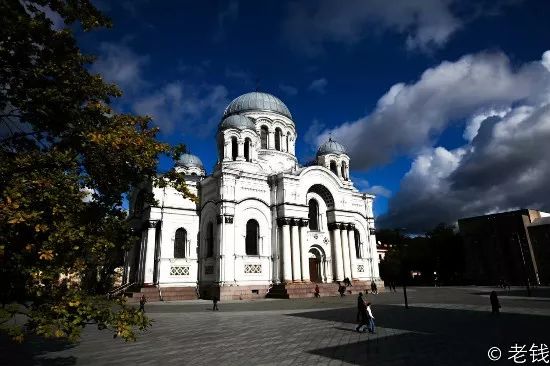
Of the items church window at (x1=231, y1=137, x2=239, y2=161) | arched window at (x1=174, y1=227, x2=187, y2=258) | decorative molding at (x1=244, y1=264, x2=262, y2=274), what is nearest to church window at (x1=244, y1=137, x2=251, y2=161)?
church window at (x1=231, y1=137, x2=239, y2=161)

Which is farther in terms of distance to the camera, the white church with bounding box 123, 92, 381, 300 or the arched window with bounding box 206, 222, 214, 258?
the arched window with bounding box 206, 222, 214, 258

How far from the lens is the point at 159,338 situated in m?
11.7

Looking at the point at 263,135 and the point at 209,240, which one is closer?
the point at 209,240

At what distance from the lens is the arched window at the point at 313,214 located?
35.2 metres

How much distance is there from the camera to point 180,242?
3106 centimetres

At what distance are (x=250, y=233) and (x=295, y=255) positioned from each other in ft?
13.8

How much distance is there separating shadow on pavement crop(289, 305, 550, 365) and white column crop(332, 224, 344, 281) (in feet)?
60.5

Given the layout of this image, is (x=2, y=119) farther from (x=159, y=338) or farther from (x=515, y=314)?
(x=515, y=314)

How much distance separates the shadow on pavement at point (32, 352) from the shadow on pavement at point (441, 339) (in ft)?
20.7

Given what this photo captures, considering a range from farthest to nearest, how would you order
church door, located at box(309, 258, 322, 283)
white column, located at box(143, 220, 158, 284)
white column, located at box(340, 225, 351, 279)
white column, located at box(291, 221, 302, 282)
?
white column, located at box(340, 225, 351, 279) < church door, located at box(309, 258, 322, 283) < white column, located at box(291, 221, 302, 282) < white column, located at box(143, 220, 158, 284)

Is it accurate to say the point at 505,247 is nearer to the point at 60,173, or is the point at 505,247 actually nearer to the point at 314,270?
the point at 314,270

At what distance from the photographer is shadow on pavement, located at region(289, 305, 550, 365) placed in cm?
837

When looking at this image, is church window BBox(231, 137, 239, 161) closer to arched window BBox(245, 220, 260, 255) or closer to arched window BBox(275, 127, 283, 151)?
arched window BBox(275, 127, 283, 151)

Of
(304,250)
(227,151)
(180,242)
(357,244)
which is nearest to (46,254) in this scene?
(180,242)
